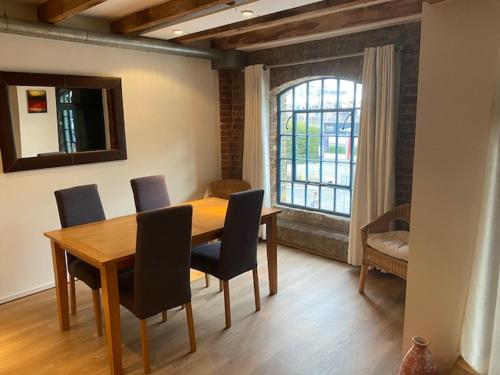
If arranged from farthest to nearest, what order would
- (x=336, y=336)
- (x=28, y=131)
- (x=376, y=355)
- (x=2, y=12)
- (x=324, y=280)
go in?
1. (x=324, y=280)
2. (x=28, y=131)
3. (x=2, y=12)
4. (x=336, y=336)
5. (x=376, y=355)

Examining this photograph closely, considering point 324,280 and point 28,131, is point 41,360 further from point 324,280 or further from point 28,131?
point 324,280

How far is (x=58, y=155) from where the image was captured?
3.46 m

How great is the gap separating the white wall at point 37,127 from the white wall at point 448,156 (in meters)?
3.00

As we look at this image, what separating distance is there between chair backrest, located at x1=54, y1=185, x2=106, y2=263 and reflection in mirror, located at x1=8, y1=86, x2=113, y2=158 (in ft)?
2.33

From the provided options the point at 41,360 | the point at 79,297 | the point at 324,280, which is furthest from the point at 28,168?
the point at 324,280

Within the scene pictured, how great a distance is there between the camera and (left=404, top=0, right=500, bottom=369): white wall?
1688 mm

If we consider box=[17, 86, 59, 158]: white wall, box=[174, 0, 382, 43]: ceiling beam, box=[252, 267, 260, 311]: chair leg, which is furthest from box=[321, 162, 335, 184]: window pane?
box=[17, 86, 59, 158]: white wall

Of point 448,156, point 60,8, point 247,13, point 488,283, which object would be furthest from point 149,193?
point 488,283

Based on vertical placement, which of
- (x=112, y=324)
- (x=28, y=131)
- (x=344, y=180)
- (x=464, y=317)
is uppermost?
(x=28, y=131)

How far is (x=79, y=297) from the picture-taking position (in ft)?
11.0

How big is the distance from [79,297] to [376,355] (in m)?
2.47

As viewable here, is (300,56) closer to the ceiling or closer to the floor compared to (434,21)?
closer to the ceiling

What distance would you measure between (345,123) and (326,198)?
88cm

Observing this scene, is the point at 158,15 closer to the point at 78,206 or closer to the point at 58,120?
the point at 58,120
